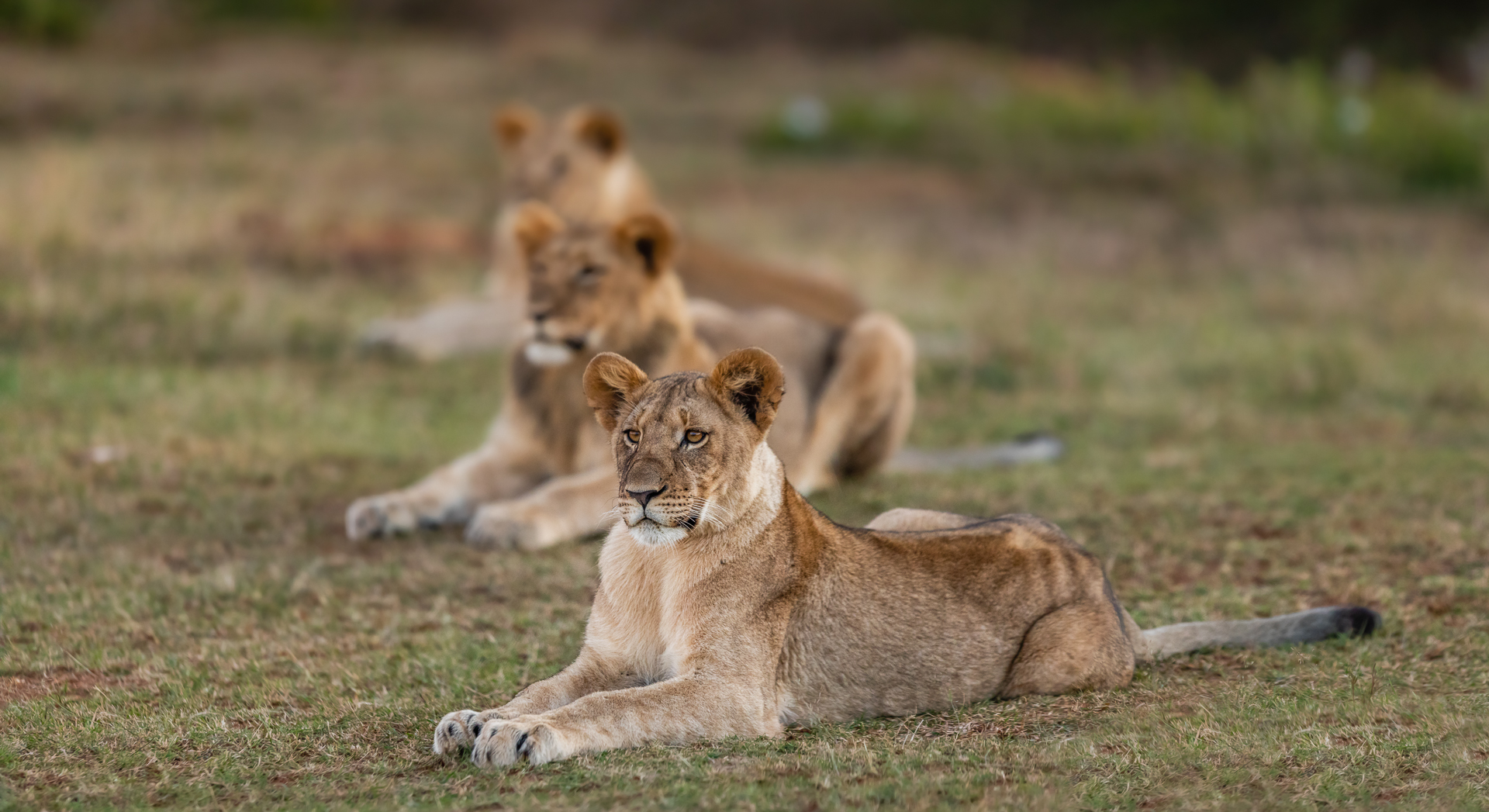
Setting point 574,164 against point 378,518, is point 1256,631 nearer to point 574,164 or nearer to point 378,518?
point 378,518

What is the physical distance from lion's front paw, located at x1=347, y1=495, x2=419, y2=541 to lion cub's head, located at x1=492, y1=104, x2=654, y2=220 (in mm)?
3835

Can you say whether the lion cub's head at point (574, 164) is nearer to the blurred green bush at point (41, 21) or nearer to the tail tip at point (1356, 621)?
the tail tip at point (1356, 621)

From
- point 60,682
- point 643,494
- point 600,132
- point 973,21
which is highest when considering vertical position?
point 973,21

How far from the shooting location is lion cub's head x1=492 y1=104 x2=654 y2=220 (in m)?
11.0

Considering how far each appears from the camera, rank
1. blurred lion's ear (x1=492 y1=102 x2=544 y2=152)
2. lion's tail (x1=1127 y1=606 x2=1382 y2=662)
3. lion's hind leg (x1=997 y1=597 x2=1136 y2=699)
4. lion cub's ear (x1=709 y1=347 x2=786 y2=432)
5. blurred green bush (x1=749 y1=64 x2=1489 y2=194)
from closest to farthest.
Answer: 1. lion cub's ear (x1=709 y1=347 x2=786 y2=432)
2. lion's hind leg (x1=997 y1=597 x2=1136 y2=699)
3. lion's tail (x1=1127 y1=606 x2=1382 y2=662)
4. blurred lion's ear (x1=492 y1=102 x2=544 y2=152)
5. blurred green bush (x1=749 y1=64 x2=1489 y2=194)

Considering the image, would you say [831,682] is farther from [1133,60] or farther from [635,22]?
[635,22]

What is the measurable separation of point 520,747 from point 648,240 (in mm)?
3596

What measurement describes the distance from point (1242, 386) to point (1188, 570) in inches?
203

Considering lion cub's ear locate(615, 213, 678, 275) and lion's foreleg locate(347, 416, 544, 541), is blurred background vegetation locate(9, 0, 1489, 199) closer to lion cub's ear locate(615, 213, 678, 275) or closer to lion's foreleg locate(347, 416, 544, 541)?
lion cub's ear locate(615, 213, 678, 275)

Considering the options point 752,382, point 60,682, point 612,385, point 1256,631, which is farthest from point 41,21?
point 1256,631

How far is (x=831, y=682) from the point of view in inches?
189

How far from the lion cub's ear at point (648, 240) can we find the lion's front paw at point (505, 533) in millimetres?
1278

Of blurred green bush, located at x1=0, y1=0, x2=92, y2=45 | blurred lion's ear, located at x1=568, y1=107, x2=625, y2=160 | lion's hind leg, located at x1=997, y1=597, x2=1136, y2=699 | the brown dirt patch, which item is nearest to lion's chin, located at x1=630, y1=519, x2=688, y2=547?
lion's hind leg, located at x1=997, y1=597, x2=1136, y2=699

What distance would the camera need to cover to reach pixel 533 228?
24.7 ft
